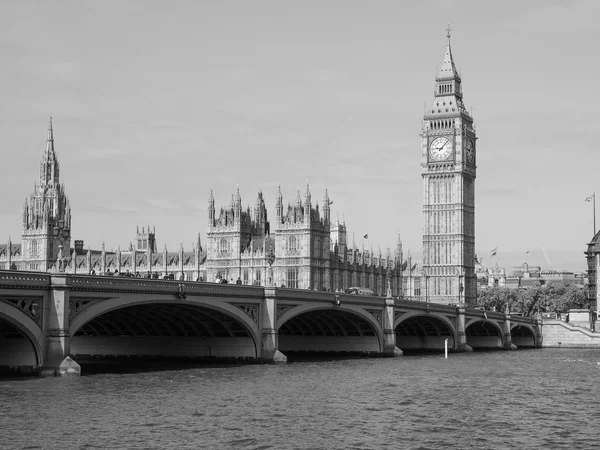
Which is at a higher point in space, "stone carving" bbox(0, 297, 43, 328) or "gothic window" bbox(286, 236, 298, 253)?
"gothic window" bbox(286, 236, 298, 253)

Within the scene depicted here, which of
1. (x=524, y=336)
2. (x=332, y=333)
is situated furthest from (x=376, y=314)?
(x=524, y=336)

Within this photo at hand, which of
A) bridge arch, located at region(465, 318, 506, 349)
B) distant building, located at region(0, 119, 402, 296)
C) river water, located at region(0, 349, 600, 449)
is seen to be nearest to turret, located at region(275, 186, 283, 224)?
distant building, located at region(0, 119, 402, 296)

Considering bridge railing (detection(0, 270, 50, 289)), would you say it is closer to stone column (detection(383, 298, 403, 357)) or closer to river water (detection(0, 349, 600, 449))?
river water (detection(0, 349, 600, 449))

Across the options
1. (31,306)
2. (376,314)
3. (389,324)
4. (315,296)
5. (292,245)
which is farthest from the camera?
(292,245)

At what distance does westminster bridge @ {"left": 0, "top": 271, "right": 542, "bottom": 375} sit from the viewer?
61.5 meters

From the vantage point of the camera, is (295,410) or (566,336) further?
(566,336)

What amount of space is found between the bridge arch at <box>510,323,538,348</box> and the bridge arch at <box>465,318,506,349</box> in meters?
7.05

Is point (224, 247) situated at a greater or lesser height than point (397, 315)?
greater

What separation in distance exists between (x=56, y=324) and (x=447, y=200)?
410ft

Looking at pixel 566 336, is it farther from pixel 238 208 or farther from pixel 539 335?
pixel 238 208

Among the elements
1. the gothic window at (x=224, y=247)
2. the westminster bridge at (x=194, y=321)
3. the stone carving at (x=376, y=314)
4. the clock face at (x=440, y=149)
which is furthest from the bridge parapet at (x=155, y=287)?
the clock face at (x=440, y=149)

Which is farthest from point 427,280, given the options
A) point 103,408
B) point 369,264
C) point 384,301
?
point 103,408

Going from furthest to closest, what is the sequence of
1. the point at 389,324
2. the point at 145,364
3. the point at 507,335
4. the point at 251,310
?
the point at 507,335 → the point at 389,324 → the point at 145,364 → the point at 251,310

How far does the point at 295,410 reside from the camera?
54.8 m
